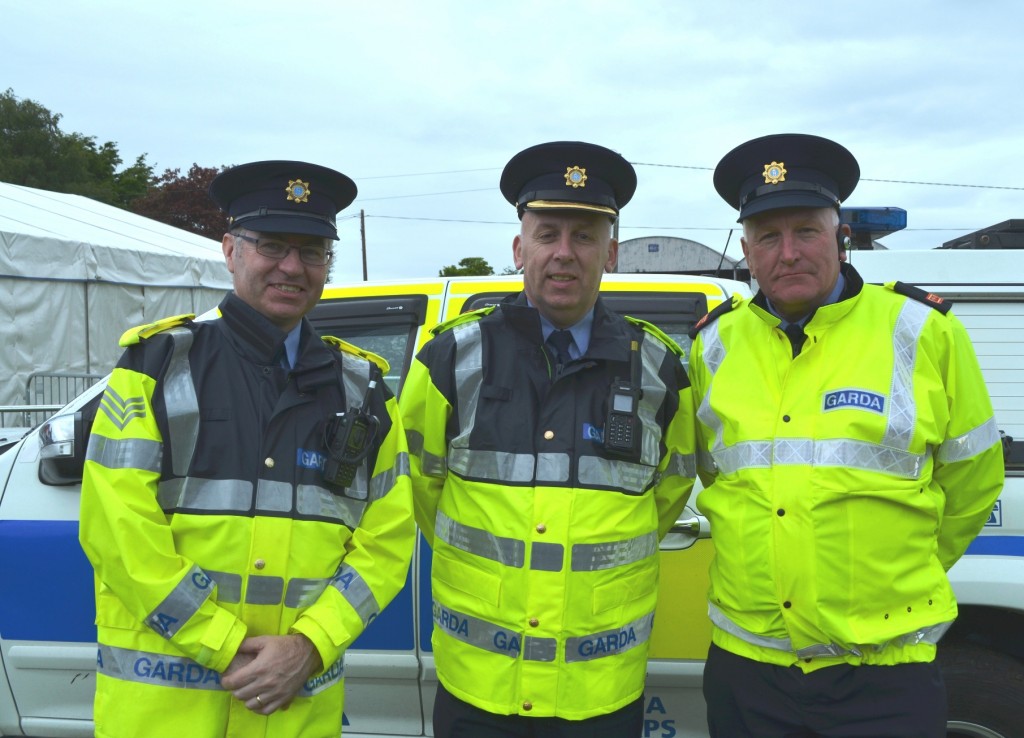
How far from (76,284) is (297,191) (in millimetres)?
10703

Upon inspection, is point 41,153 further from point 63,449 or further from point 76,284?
point 63,449

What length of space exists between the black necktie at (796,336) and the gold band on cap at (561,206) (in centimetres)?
56

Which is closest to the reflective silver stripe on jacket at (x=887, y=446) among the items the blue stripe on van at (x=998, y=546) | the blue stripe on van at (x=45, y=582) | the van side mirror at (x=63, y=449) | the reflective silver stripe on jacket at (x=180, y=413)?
the blue stripe on van at (x=998, y=546)

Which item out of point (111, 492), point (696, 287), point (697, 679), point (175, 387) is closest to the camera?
point (111, 492)

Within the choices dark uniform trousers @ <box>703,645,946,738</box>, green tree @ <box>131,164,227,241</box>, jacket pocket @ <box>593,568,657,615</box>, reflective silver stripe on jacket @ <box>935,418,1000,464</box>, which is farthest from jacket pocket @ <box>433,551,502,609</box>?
green tree @ <box>131,164,227,241</box>

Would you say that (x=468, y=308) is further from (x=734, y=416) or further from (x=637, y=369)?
(x=734, y=416)

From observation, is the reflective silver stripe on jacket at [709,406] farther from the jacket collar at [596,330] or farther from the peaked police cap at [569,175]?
the peaked police cap at [569,175]

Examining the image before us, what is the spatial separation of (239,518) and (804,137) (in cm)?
168

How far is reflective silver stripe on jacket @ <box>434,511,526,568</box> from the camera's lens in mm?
2062

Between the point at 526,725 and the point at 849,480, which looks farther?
the point at 526,725

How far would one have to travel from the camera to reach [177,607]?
70.9 inches

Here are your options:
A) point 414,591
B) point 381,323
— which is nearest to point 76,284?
point 381,323

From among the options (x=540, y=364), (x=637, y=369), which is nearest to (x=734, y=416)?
(x=637, y=369)

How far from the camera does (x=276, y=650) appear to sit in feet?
6.19
